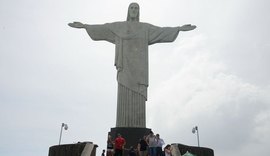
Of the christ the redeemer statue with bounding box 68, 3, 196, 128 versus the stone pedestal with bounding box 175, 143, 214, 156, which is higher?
the christ the redeemer statue with bounding box 68, 3, 196, 128

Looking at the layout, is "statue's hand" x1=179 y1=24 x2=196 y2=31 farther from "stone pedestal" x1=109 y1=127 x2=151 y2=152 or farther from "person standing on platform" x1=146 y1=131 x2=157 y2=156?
"person standing on platform" x1=146 y1=131 x2=157 y2=156

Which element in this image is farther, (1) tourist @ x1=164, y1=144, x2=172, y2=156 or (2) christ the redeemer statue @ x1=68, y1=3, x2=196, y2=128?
(2) christ the redeemer statue @ x1=68, y1=3, x2=196, y2=128

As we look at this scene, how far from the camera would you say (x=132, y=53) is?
1839 cm

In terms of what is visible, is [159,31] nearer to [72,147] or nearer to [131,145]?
[131,145]

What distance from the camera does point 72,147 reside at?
1215 centimetres

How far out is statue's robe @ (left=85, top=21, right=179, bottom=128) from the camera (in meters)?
17.4

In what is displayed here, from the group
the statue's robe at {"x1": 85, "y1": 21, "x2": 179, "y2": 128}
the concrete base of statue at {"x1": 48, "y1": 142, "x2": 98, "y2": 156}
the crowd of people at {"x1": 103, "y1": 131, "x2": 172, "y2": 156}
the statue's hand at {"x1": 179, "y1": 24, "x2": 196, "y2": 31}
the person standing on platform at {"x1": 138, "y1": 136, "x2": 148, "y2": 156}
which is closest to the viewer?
the concrete base of statue at {"x1": 48, "y1": 142, "x2": 98, "y2": 156}

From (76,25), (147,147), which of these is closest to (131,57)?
(76,25)

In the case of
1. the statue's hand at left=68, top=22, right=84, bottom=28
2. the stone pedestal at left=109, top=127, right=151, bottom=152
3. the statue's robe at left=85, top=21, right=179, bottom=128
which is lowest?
the stone pedestal at left=109, top=127, right=151, bottom=152

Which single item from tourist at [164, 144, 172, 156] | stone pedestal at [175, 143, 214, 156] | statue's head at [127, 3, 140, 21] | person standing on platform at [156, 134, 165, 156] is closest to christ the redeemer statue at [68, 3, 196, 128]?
statue's head at [127, 3, 140, 21]

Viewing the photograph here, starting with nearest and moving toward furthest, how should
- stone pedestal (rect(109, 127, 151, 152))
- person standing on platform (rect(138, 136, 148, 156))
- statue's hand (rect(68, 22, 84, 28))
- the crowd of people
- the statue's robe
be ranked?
1. the crowd of people
2. person standing on platform (rect(138, 136, 148, 156))
3. stone pedestal (rect(109, 127, 151, 152))
4. the statue's robe
5. statue's hand (rect(68, 22, 84, 28))

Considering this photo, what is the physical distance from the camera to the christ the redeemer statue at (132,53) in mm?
17453

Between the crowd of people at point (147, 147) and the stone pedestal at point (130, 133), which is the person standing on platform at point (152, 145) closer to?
the crowd of people at point (147, 147)

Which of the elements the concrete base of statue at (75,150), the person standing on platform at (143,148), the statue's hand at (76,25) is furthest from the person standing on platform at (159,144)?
the statue's hand at (76,25)
